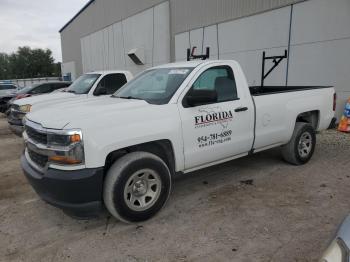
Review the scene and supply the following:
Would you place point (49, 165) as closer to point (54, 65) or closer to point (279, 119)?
point (279, 119)

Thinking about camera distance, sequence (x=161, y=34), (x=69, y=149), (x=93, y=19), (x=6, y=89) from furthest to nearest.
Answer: (x=93, y=19) → (x=161, y=34) → (x=6, y=89) → (x=69, y=149)

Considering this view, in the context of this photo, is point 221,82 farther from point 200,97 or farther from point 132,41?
point 132,41

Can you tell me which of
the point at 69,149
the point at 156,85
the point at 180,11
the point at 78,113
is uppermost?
the point at 180,11

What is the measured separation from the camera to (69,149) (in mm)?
3156

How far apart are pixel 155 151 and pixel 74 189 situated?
111 cm

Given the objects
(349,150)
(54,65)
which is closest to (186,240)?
(349,150)

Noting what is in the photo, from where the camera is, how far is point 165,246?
3258 mm

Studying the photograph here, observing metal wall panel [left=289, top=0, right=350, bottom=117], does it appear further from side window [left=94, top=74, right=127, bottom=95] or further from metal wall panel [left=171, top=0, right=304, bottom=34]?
side window [left=94, top=74, right=127, bottom=95]

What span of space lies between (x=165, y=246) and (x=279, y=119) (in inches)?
114

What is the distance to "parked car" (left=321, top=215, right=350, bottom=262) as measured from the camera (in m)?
1.65

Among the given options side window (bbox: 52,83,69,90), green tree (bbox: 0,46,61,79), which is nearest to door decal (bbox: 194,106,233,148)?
side window (bbox: 52,83,69,90)

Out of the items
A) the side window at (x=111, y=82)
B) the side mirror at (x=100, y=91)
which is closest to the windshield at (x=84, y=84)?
the side window at (x=111, y=82)

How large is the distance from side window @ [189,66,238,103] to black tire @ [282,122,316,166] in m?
1.64

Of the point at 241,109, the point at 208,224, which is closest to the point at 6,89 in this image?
the point at 241,109
